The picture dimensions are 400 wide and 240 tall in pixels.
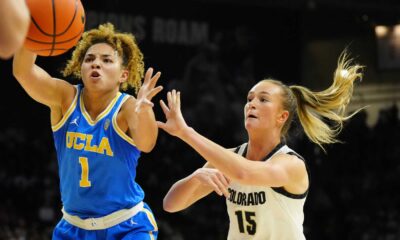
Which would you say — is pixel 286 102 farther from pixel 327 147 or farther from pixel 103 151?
pixel 327 147

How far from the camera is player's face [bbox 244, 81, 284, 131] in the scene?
3.96 metres

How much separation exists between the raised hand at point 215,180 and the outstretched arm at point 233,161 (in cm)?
11

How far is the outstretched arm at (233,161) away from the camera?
10.4 ft

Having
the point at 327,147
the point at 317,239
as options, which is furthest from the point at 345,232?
the point at 327,147

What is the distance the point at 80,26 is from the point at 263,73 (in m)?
7.31

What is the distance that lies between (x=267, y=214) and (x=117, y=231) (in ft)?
2.72

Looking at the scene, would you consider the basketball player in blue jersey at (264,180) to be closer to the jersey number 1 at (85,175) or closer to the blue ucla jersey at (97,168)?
the blue ucla jersey at (97,168)

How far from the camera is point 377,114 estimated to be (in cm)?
1144

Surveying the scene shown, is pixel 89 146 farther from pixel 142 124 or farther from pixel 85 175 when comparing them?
pixel 142 124

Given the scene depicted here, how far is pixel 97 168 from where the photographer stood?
3.95m

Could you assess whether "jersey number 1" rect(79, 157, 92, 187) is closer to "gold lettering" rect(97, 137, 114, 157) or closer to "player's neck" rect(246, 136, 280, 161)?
"gold lettering" rect(97, 137, 114, 157)

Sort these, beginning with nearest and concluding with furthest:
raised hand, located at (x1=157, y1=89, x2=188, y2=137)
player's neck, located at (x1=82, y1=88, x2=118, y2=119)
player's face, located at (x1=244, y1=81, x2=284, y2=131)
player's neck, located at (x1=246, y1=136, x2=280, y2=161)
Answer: raised hand, located at (x1=157, y1=89, x2=188, y2=137)
player's face, located at (x1=244, y1=81, x2=284, y2=131)
player's neck, located at (x1=246, y1=136, x2=280, y2=161)
player's neck, located at (x1=82, y1=88, x2=118, y2=119)

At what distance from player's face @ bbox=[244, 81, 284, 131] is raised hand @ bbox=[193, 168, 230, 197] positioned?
458 millimetres

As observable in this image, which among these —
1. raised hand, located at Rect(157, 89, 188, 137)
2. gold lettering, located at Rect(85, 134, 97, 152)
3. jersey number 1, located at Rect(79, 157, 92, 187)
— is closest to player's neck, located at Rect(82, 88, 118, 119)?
gold lettering, located at Rect(85, 134, 97, 152)
